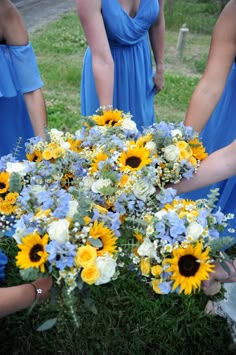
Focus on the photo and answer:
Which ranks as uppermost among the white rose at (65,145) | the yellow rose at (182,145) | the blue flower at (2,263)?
the yellow rose at (182,145)

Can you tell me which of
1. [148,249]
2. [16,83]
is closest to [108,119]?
[148,249]

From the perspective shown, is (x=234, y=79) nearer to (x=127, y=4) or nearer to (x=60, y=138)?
(x=127, y=4)

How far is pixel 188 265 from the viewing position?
116cm

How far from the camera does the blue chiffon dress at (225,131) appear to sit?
2236 mm

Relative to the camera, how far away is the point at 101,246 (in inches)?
45.1

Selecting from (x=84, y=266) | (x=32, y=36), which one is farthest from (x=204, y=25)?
(x=84, y=266)

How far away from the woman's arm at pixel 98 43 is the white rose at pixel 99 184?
900 mm

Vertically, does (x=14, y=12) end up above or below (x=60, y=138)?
above

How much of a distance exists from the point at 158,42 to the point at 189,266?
2056 mm

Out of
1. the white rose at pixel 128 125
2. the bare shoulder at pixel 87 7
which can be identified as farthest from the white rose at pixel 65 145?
the bare shoulder at pixel 87 7

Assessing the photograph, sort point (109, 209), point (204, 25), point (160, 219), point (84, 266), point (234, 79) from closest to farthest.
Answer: point (84, 266) < point (160, 219) < point (109, 209) < point (234, 79) < point (204, 25)

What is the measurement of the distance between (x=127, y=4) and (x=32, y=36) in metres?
5.32

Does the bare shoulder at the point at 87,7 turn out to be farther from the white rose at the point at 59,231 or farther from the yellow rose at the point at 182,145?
the white rose at the point at 59,231

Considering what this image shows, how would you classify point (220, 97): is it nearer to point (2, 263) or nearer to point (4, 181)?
point (4, 181)
